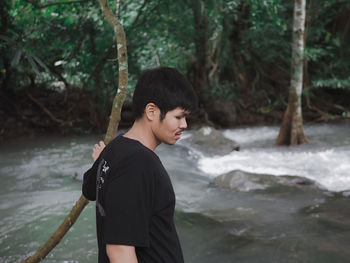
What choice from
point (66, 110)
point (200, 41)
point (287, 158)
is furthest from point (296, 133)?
point (66, 110)

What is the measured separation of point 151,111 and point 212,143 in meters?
8.64

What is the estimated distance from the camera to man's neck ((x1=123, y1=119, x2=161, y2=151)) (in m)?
1.51

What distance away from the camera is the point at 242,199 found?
5574mm

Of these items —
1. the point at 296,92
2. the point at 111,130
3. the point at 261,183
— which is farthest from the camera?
the point at 296,92

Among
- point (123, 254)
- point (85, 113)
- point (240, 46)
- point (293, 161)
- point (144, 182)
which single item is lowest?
point (293, 161)

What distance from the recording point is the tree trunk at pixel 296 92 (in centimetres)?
920

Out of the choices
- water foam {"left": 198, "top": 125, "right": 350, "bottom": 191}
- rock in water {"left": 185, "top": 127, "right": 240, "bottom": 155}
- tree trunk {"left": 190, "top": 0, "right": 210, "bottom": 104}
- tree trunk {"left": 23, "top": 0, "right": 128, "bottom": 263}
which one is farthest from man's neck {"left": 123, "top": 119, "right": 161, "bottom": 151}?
tree trunk {"left": 190, "top": 0, "right": 210, "bottom": 104}

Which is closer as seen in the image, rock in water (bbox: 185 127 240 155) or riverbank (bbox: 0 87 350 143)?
rock in water (bbox: 185 127 240 155)

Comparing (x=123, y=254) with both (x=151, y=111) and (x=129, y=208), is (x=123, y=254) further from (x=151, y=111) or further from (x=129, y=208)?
(x=151, y=111)

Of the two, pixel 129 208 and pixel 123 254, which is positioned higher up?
pixel 129 208

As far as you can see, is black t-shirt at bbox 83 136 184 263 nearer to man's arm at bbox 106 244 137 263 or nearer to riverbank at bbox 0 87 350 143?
man's arm at bbox 106 244 137 263

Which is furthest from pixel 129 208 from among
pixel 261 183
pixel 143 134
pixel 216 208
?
pixel 261 183

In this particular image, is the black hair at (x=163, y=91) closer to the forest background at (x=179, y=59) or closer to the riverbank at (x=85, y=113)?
the forest background at (x=179, y=59)

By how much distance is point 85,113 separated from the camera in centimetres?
1252
